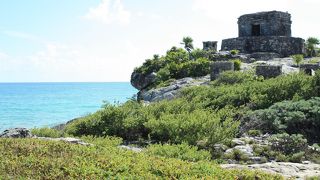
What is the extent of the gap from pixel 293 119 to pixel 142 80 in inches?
773

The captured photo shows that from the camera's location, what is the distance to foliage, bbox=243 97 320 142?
50.8ft

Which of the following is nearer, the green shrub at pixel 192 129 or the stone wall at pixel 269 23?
the green shrub at pixel 192 129

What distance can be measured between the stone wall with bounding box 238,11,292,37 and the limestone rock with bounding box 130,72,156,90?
35.8ft

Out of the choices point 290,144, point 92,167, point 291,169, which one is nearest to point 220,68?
point 290,144

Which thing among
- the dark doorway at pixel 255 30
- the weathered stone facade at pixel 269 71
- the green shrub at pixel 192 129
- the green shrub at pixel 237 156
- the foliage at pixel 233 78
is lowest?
the green shrub at pixel 237 156

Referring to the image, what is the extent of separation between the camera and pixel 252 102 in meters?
18.6

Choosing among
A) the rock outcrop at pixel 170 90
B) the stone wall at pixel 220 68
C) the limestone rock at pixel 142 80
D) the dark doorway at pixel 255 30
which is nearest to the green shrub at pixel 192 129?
the rock outcrop at pixel 170 90

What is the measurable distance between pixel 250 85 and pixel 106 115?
7.21 meters

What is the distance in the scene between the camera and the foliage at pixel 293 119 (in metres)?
15.5

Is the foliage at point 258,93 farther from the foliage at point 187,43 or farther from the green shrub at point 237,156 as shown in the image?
the foliage at point 187,43

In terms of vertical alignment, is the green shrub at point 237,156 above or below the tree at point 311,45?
below

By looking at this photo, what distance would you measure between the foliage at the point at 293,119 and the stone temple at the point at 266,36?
2068 centimetres

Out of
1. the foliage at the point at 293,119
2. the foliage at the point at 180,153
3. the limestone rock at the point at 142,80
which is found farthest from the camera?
the limestone rock at the point at 142,80

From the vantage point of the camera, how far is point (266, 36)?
120 feet
